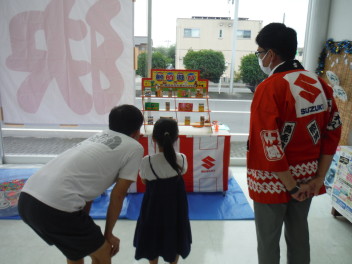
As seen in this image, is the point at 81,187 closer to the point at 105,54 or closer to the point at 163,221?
the point at 163,221

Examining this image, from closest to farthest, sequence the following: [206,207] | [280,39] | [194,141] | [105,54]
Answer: [280,39] → [206,207] → [194,141] → [105,54]

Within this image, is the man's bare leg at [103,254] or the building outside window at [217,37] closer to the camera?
the man's bare leg at [103,254]

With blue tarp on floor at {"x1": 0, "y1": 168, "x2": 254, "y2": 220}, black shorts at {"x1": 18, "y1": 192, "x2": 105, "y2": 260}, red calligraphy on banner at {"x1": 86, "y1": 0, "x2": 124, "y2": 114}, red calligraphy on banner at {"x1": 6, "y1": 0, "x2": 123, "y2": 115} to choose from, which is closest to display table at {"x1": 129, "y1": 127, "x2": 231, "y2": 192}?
blue tarp on floor at {"x1": 0, "y1": 168, "x2": 254, "y2": 220}

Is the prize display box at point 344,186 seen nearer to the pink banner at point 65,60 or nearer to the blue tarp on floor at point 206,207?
the blue tarp on floor at point 206,207

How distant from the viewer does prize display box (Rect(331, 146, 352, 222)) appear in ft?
7.75

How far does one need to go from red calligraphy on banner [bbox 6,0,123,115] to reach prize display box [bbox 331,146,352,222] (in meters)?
2.55

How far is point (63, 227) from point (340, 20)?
3464 mm

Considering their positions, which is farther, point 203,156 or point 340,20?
point 340,20

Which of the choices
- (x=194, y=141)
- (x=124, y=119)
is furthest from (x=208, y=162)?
(x=124, y=119)

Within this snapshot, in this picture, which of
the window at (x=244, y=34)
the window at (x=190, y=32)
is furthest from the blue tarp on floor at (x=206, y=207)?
the window at (x=190, y=32)

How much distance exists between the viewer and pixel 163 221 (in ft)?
5.35

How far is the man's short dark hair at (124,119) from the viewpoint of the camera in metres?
1.31

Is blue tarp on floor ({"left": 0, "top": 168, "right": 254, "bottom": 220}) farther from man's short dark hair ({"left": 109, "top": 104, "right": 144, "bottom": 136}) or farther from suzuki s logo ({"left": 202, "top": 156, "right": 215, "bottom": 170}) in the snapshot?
man's short dark hair ({"left": 109, "top": 104, "right": 144, "bottom": 136})

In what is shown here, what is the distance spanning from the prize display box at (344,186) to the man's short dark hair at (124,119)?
6.64 feet
